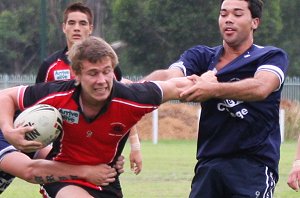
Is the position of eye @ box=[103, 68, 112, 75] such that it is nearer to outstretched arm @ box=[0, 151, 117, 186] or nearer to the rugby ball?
the rugby ball

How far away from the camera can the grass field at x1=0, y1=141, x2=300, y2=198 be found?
12495mm

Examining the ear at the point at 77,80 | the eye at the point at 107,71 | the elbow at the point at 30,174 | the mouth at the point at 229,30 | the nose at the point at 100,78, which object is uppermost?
the mouth at the point at 229,30

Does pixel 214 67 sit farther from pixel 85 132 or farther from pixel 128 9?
pixel 128 9

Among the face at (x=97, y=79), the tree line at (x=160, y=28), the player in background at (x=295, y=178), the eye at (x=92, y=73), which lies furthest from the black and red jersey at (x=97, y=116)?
the tree line at (x=160, y=28)

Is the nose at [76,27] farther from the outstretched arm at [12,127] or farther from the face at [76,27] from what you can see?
the outstretched arm at [12,127]

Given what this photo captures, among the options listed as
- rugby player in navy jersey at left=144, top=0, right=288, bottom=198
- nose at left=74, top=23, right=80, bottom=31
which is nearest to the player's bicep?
rugby player in navy jersey at left=144, top=0, right=288, bottom=198

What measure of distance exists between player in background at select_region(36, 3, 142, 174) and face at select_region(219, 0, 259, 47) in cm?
168

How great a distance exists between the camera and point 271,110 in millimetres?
6551

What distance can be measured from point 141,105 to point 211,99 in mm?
497

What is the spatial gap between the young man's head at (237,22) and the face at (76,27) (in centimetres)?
259

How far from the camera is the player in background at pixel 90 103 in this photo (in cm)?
621

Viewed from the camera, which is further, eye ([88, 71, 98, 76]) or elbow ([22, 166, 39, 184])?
elbow ([22, 166, 39, 184])

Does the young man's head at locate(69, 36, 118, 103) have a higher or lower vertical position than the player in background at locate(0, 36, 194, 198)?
higher

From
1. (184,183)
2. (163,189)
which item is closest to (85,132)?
(163,189)
